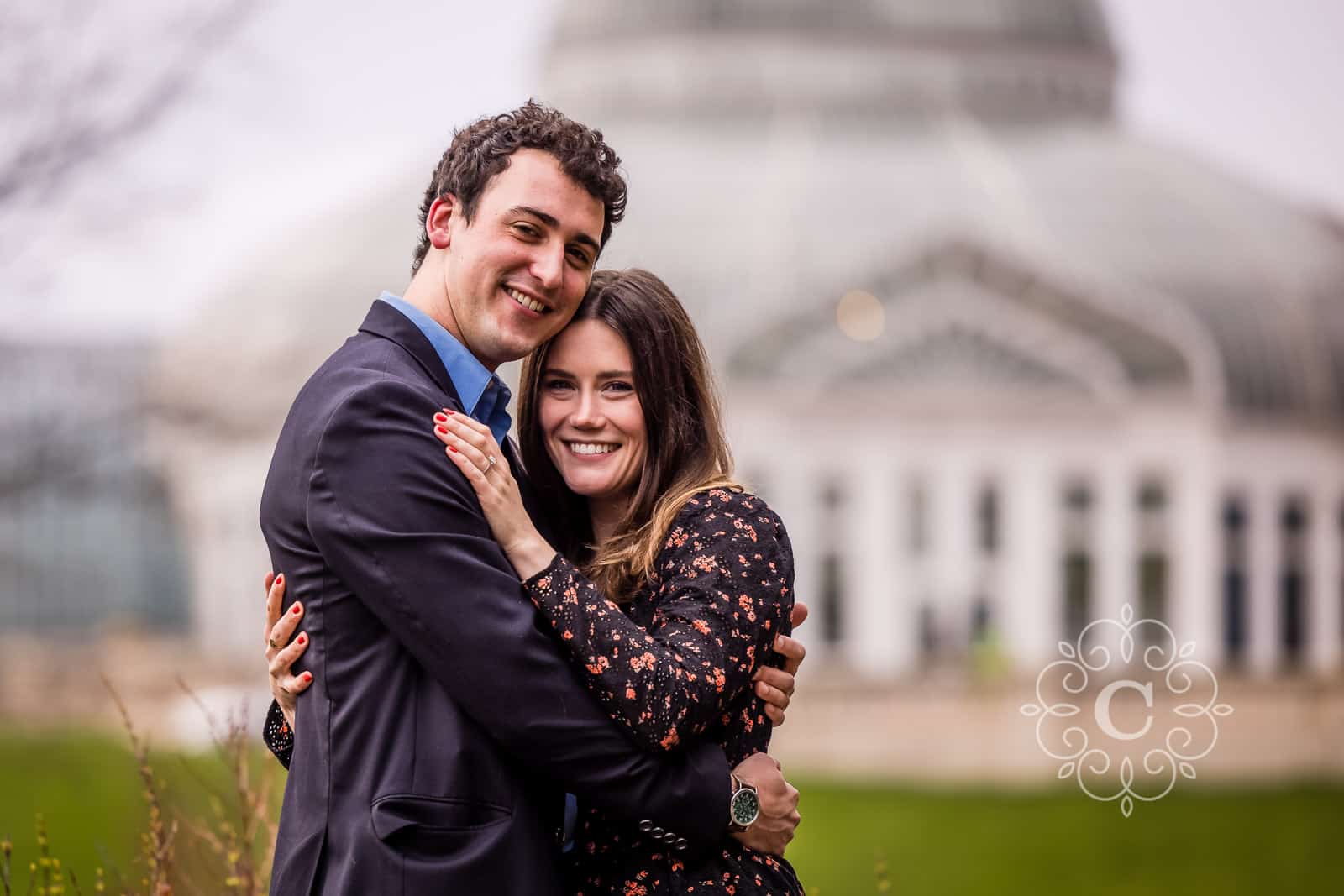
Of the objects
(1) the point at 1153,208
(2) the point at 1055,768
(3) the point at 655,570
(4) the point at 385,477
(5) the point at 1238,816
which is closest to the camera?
(4) the point at 385,477

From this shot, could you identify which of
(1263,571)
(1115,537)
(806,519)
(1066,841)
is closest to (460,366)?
(1066,841)

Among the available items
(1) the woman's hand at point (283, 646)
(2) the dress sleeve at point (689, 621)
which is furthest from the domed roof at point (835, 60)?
(1) the woman's hand at point (283, 646)

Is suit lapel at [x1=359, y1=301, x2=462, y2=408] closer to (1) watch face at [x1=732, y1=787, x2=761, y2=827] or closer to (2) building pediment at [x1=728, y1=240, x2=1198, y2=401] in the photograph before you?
(1) watch face at [x1=732, y1=787, x2=761, y2=827]

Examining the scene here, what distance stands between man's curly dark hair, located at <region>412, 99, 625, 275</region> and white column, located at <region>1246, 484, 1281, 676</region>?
4662 centimetres

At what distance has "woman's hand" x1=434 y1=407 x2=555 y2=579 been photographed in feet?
13.8

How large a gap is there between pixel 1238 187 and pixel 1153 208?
216 inches

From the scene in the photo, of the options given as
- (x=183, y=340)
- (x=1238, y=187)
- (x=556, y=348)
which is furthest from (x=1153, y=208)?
(x=556, y=348)

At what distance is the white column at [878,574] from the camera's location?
1772 inches

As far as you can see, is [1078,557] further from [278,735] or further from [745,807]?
[745,807]

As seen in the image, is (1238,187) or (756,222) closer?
(756,222)

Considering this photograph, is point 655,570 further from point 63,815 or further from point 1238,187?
point 1238,187

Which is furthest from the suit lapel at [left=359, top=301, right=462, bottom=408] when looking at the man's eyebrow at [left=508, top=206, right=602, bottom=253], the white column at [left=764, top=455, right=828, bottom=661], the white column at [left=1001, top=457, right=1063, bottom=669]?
the white column at [left=1001, top=457, right=1063, bottom=669]

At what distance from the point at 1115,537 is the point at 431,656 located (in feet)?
144

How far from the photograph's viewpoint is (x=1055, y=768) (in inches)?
1206
